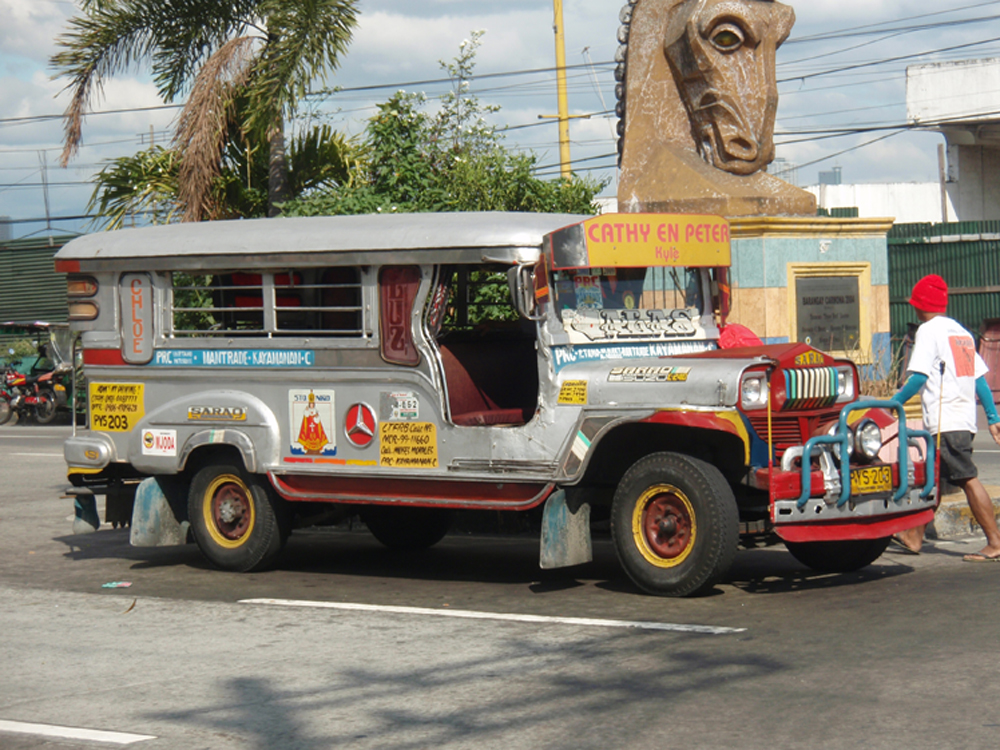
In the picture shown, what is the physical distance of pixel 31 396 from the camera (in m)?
26.5

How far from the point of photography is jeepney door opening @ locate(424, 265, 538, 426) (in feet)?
28.0

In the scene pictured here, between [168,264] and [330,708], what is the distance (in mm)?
4650

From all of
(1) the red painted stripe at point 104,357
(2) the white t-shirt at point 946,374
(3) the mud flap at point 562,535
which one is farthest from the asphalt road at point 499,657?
(1) the red painted stripe at point 104,357

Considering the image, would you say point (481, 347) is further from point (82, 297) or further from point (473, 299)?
point (82, 297)

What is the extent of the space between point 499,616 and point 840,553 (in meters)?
2.32

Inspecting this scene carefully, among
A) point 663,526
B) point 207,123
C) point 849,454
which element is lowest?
point 663,526

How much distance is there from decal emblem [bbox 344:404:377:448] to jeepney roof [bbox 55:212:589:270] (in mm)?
958

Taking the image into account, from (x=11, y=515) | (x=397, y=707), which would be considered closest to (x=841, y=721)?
(x=397, y=707)

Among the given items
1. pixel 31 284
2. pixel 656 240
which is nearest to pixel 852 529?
pixel 656 240

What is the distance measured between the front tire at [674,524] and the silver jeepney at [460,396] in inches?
0.5

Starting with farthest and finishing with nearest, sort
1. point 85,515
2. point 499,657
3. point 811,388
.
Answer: point 85,515 → point 811,388 → point 499,657

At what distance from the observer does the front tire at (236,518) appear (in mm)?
9156

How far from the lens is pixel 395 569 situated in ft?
31.1

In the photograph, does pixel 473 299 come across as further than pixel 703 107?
No
